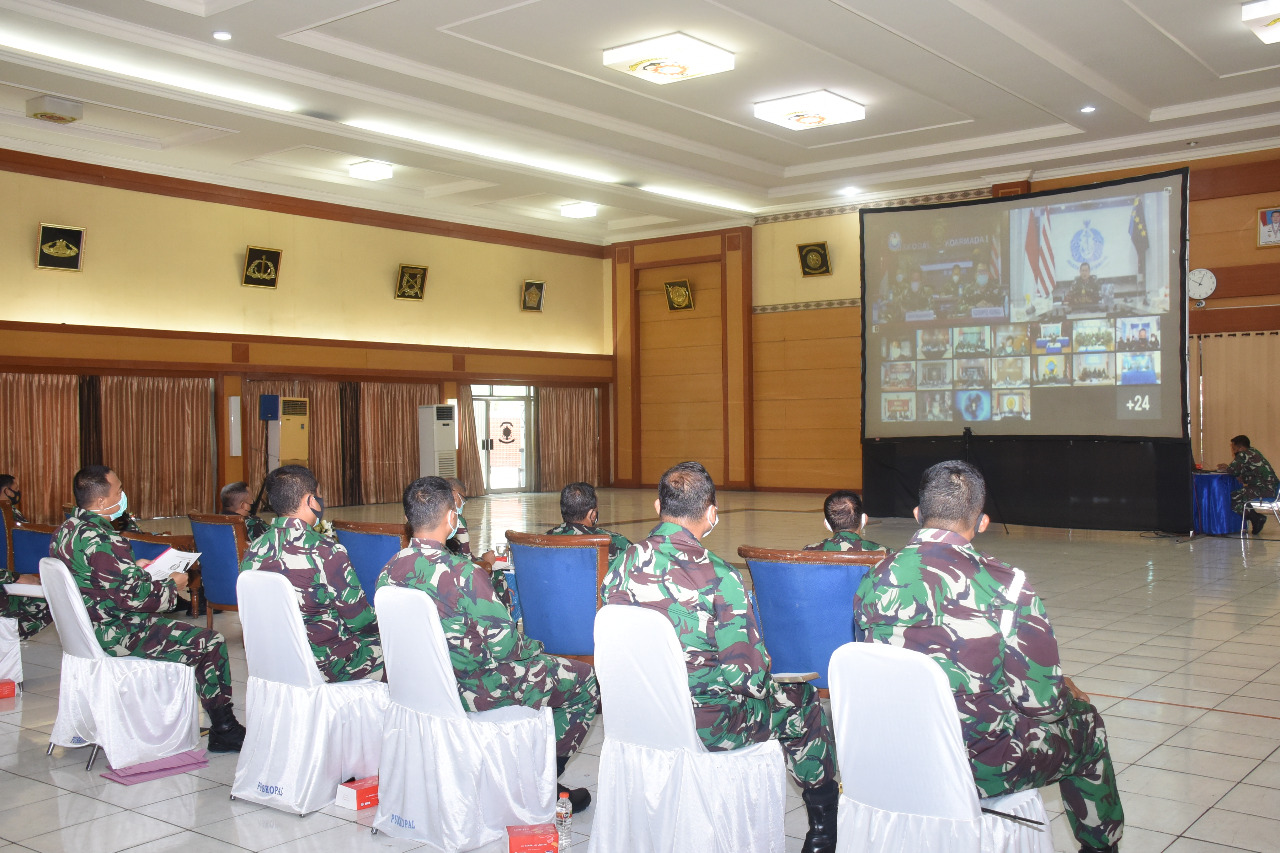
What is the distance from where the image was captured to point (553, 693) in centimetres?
354

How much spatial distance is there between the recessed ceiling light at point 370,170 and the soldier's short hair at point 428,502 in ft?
36.3

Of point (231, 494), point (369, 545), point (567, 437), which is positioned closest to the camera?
point (369, 545)

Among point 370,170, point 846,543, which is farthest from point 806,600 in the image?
point 370,170

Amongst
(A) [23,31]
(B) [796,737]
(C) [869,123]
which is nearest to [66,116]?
(A) [23,31]

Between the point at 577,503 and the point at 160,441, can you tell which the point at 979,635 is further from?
the point at 160,441

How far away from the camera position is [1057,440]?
37.4ft

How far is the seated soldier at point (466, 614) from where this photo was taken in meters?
3.27

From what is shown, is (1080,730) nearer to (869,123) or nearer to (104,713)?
(104,713)

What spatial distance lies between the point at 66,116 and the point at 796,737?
10869mm

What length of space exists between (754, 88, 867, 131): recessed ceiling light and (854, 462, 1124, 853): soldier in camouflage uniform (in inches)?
385

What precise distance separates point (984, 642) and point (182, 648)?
3.24 metres

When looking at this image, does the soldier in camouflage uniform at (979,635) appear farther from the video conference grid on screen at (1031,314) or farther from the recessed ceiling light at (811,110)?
the recessed ceiling light at (811,110)

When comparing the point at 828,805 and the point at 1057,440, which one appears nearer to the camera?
the point at 828,805

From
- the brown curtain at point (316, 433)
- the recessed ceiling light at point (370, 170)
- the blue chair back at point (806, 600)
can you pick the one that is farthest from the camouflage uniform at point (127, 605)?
the brown curtain at point (316, 433)
